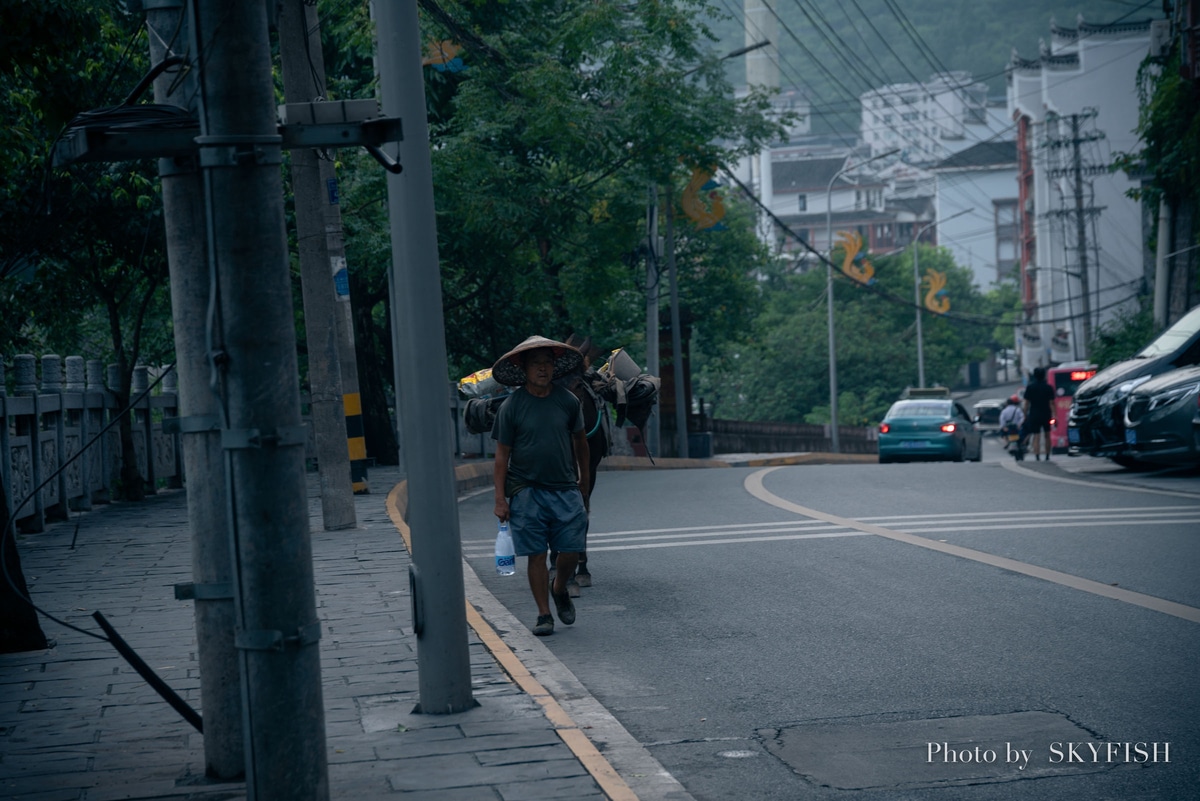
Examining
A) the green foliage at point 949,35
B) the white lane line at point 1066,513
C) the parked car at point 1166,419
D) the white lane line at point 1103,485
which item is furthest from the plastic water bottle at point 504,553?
the green foliage at point 949,35

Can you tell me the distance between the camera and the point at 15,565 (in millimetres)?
7578

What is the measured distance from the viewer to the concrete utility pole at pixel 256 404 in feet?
13.5

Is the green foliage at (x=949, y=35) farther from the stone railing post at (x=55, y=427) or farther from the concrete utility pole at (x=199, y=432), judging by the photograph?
the concrete utility pole at (x=199, y=432)

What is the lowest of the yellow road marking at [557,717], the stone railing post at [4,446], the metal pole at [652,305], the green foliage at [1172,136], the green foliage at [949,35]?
the yellow road marking at [557,717]

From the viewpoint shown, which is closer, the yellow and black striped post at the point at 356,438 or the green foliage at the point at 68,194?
the green foliage at the point at 68,194

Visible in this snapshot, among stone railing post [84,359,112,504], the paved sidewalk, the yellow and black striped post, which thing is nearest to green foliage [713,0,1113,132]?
the yellow and black striped post

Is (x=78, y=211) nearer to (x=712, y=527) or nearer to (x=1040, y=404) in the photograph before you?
(x=712, y=527)

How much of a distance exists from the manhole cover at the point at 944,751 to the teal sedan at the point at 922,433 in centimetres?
2291

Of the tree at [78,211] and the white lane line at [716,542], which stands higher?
the tree at [78,211]

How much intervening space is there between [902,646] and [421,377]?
10.8ft

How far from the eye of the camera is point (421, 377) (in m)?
6.25

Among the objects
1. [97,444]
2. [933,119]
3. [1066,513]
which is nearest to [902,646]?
[1066,513]

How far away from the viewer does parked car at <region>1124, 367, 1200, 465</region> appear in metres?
17.1

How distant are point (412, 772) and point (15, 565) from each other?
139 inches
